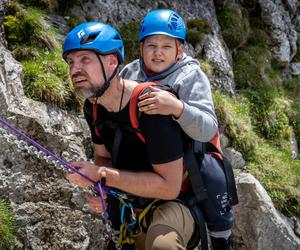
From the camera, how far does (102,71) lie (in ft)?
12.0

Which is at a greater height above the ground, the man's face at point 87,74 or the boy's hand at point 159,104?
the man's face at point 87,74

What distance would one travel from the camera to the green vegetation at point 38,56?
6.23 metres

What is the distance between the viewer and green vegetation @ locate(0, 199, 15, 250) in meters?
5.03

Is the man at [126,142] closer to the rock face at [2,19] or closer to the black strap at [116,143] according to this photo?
the black strap at [116,143]

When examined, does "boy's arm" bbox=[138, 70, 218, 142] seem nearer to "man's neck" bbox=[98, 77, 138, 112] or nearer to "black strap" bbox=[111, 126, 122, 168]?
"man's neck" bbox=[98, 77, 138, 112]

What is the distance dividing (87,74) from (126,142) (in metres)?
0.69

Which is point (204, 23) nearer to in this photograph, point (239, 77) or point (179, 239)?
point (239, 77)

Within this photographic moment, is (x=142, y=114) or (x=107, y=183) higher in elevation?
(x=142, y=114)

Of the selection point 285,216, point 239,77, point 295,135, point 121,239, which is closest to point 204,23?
point 239,77

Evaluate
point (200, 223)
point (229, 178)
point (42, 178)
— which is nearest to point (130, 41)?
point (42, 178)

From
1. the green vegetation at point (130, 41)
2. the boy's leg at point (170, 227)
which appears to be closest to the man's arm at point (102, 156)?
the boy's leg at point (170, 227)

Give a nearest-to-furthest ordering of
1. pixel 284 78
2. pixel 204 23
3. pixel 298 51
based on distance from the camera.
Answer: pixel 204 23 < pixel 284 78 < pixel 298 51

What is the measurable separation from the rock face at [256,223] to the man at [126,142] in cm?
404

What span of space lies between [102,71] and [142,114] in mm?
528
